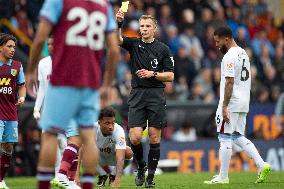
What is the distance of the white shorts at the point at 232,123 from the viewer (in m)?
13.6

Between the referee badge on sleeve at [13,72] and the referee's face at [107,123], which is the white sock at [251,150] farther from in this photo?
the referee badge on sleeve at [13,72]

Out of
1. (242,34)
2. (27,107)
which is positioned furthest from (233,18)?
(27,107)

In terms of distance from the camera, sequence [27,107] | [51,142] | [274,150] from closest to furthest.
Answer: [51,142], [27,107], [274,150]

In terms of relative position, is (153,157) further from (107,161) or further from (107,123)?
(107,161)

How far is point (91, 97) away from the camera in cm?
885

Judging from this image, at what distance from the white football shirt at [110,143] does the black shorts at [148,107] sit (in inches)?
9.7

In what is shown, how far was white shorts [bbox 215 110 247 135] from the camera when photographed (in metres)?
13.6

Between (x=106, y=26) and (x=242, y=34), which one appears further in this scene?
(x=242, y=34)

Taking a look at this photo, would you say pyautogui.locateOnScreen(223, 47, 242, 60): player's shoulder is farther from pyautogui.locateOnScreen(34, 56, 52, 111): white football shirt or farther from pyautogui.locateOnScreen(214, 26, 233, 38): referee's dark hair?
pyautogui.locateOnScreen(34, 56, 52, 111): white football shirt

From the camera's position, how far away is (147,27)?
12898 millimetres

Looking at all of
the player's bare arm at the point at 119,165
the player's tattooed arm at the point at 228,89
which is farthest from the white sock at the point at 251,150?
the player's bare arm at the point at 119,165

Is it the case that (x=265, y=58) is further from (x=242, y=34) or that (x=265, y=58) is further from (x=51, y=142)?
(x=51, y=142)

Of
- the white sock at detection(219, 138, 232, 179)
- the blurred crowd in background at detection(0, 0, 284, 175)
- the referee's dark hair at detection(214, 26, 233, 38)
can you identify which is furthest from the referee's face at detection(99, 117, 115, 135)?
the blurred crowd in background at detection(0, 0, 284, 175)

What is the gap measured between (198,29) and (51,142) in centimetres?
1738
